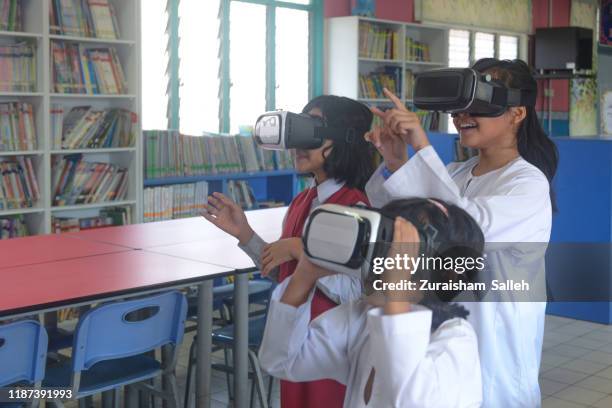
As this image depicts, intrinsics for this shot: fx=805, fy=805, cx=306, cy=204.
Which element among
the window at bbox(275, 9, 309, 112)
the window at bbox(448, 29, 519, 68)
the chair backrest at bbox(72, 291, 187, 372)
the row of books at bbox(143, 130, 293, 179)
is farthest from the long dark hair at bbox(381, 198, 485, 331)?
the window at bbox(448, 29, 519, 68)

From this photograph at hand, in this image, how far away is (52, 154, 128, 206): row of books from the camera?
468 cm

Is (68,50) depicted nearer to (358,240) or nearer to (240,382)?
(240,382)

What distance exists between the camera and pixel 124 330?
247cm

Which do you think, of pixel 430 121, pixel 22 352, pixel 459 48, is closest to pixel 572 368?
pixel 22 352

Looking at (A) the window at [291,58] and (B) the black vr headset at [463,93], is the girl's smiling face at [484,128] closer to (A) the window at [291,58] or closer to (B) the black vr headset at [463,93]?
(B) the black vr headset at [463,93]

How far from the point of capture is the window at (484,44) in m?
8.47

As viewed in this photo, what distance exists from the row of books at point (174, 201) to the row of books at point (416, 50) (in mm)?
2692

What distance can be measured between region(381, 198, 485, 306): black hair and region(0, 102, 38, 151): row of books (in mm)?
3690

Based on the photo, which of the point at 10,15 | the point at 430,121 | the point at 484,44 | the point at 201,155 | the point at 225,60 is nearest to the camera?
the point at 10,15

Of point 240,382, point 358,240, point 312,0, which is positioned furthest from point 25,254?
point 312,0

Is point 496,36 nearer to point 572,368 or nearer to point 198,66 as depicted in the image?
point 198,66

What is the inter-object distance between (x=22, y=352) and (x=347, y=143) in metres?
1.09

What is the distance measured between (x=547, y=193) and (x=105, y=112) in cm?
375

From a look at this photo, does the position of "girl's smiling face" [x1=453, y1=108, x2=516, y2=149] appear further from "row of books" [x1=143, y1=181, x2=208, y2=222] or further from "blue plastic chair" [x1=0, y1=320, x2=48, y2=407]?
"row of books" [x1=143, y1=181, x2=208, y2=222]
